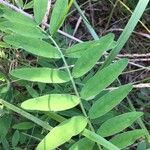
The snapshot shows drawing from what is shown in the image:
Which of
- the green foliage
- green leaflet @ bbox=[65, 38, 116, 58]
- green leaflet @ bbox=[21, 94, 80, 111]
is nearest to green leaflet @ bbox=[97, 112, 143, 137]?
the green foliage

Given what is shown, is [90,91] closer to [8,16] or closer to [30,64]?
[8,16]

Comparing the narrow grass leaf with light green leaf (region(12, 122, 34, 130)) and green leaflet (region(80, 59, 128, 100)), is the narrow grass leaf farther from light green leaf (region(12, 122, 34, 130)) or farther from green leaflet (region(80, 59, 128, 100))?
light green leaf (region(12, 122, 34, 130))

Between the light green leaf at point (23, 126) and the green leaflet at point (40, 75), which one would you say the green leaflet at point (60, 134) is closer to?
the green leaflet at point (40, 75)

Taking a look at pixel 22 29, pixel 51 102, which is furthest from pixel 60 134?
pixel 22 29

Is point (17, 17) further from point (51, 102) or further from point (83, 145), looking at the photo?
point (83, 145)

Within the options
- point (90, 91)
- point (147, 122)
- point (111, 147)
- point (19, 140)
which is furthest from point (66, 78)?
point (147, 122)

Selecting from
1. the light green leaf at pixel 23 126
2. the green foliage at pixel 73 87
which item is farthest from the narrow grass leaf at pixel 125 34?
the light green leaf at pixel 23 126
